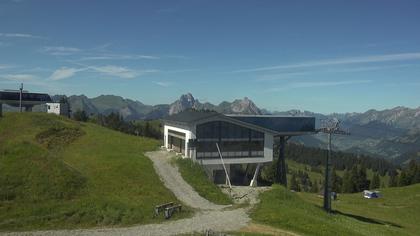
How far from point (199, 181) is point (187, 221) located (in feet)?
43.1

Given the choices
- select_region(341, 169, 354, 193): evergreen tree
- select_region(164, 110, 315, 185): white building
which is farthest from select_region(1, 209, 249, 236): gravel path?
select_region(341, 169, 354, 193): evergreen tree

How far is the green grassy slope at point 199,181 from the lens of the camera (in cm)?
4364

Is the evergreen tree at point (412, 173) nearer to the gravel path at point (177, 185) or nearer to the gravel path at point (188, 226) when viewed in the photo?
the gravel path at point (177, 185)

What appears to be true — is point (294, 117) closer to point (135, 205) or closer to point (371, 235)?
point (371, 235)

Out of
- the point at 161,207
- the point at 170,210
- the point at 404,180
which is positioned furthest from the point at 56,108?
the point at 404,180

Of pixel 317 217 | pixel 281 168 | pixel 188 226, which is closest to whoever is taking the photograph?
pixel 188 226

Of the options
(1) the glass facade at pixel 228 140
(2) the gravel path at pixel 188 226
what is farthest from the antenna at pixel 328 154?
(2) the gravel path at pixel 188 226

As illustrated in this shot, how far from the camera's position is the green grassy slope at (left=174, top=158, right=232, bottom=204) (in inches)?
1718

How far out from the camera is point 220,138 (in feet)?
184

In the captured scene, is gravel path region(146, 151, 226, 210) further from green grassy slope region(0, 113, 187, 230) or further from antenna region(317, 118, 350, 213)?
antenna region(317, 118, 350, 213)

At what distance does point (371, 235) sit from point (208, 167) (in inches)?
839

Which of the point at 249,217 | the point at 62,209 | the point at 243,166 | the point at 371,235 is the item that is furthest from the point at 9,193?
the point at 243,166

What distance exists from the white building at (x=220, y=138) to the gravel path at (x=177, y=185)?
3.48 meters

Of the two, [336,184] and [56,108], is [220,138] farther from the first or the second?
[336,184]
